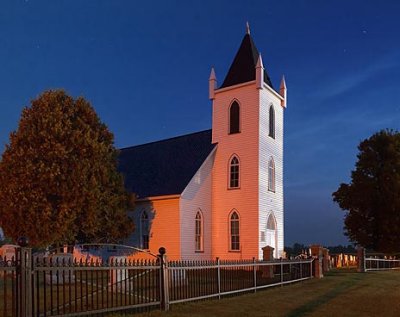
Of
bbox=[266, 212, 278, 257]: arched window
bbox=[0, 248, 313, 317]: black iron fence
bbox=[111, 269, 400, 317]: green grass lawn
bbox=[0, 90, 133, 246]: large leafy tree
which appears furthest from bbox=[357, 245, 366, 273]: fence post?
bbox=[0, 90, 133, 246]: large leafy tree

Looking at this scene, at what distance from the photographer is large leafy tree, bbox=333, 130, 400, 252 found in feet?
125

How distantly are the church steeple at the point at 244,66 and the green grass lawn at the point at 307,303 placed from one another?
615 inches

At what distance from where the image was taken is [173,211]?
95.7ft

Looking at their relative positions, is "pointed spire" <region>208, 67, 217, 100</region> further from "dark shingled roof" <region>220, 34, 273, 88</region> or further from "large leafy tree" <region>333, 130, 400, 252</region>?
"large leafy tree" <region>333, 130, 400, 252</region>

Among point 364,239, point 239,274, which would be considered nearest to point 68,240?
point 239,274

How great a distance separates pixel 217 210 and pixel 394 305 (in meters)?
17.4

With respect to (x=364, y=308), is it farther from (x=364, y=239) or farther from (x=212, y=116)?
(x=364, y=239)

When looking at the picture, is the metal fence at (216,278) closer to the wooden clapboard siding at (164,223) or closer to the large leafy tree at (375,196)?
the wooden clapboard siding at (164,223)

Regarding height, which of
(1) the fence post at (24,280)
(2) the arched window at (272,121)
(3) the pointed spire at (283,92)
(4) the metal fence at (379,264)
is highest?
(3) the pointed spire at (283,92)

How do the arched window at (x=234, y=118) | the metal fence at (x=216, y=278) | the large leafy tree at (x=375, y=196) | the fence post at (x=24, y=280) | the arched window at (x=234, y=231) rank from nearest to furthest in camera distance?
1. the fence post at (x=24, y=280)
2. the metal fence at (x=216, y=278)
3. the arched window at (x=234, y=231)
4. the arched window at (x=234, y=118)
5. the large leafy tree at (x=375, y=196)

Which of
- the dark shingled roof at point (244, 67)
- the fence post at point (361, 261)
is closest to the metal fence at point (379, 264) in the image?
the fence post at point (361, 261)

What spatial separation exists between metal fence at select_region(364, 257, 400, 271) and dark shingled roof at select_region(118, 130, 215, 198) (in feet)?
38.3

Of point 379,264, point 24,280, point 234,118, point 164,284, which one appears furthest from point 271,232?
point 24,280

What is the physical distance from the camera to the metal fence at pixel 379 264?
29.8 m
